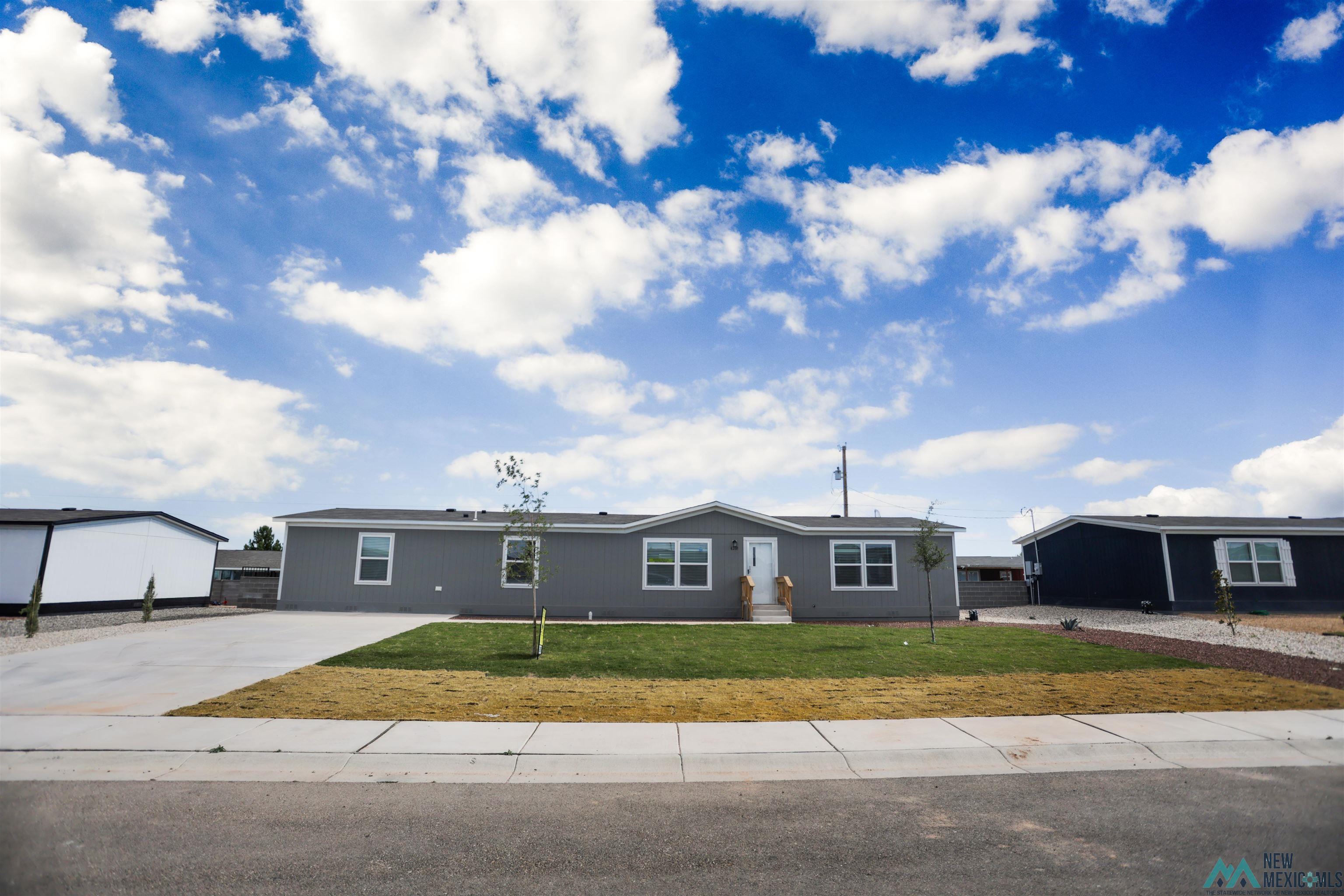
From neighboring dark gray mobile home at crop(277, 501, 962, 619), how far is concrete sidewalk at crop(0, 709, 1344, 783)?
50.5ft

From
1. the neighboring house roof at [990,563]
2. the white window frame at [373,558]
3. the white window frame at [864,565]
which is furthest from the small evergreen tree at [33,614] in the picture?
the neighboring house roof at [990,563]

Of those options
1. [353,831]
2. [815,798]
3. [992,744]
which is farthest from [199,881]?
[992,744]

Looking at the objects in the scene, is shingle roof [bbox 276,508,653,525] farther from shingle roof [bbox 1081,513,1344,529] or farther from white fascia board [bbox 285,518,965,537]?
shingle roof [bbox 1081,513,1344,529]

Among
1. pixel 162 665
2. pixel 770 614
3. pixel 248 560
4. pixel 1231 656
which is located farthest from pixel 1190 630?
pixel 248 560

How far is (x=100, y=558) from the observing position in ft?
73.7

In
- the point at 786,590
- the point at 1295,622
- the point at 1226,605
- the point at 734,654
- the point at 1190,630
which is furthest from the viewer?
the point at 786,590

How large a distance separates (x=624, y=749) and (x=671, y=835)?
2113mm

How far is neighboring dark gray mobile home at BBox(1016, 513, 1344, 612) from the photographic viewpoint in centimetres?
2597

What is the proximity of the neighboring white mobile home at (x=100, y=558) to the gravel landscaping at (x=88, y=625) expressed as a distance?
32.1 inches

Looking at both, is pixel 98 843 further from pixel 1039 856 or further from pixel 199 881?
pixel 1039 856

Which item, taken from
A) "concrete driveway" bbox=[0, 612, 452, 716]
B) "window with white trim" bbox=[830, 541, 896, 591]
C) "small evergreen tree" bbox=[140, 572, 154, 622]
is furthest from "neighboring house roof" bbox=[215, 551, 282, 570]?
"window with white trim" bbox=[830, 541, 896, 591]

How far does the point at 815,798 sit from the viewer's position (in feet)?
19.5

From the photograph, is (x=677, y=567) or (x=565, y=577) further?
(x=677, y=567)

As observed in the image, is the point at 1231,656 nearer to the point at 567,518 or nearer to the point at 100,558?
the point at 567,518
